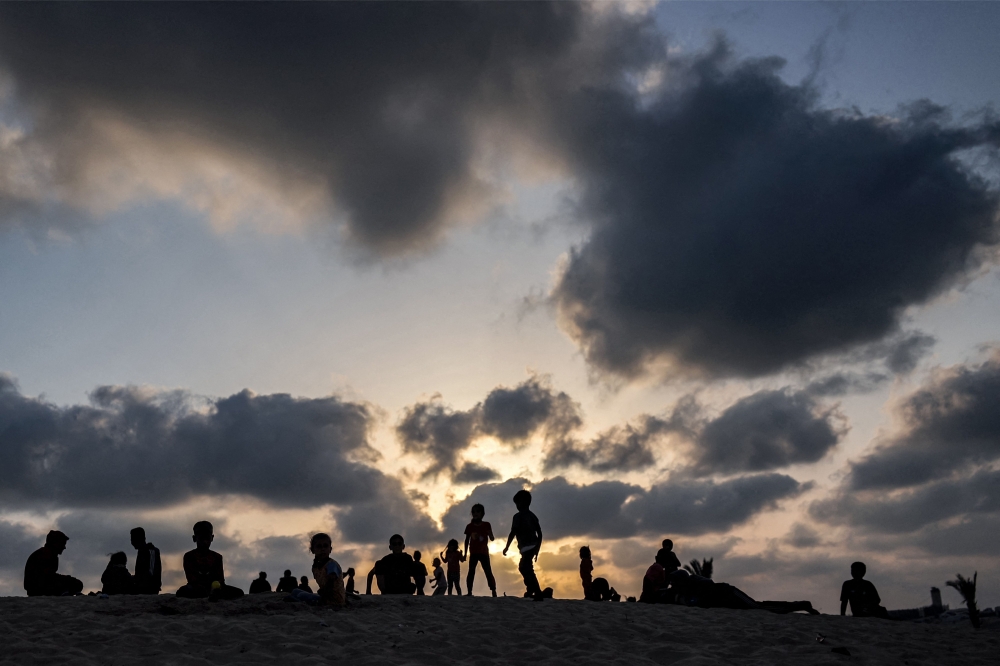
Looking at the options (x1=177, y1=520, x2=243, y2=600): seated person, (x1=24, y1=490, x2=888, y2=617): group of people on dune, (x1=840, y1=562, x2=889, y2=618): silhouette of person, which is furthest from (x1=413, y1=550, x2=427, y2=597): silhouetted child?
(x1=840, y1=562, x2=889, y2=618): silhouette of person

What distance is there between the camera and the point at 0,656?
31.5 ft

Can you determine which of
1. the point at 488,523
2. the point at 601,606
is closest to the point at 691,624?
the point at 601,606

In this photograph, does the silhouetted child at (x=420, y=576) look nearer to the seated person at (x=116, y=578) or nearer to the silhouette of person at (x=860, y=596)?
the seated person at (x=116, y=578)

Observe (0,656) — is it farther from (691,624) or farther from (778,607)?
(778,607)

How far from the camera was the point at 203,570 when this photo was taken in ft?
44.0

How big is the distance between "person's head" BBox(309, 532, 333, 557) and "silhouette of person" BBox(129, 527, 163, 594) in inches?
153

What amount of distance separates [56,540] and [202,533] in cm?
307

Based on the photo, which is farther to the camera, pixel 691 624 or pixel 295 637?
pixel 691 624

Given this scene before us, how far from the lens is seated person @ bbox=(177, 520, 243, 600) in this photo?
13.3 meters

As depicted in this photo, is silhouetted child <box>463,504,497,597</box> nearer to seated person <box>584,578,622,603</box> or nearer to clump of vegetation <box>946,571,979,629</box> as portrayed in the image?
seated person <box>584,578,622,603</box>

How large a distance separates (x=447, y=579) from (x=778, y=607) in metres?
8.07

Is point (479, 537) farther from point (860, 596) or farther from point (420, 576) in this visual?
point (860, 596)

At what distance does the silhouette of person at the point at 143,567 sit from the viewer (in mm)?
14727

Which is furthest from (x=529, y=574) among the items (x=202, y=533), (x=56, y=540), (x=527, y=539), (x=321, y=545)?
A: (x=56, y=540)
